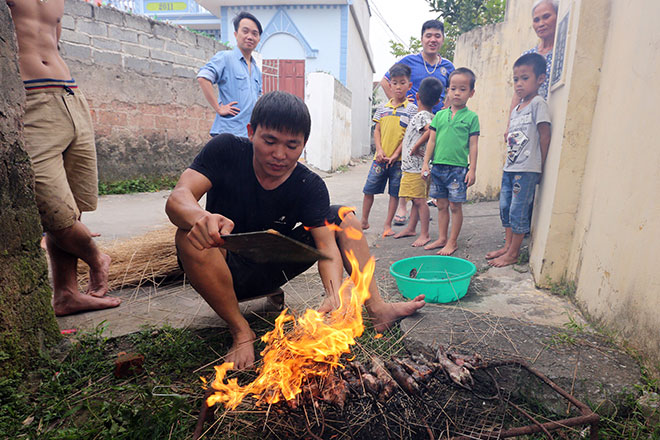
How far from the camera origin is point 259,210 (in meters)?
2.39

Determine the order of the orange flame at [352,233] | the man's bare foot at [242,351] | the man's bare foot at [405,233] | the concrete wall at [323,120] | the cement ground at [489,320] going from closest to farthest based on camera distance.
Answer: the cement ground at [489,320]
the man's bare foot at [242,351]
the orange flame at [352,233]
the man's bare foot at [405,233]
the concrete wall at [323,120]

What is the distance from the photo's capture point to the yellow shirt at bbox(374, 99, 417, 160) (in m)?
5.18

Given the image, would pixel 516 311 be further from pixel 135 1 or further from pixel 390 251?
pixel 135 1

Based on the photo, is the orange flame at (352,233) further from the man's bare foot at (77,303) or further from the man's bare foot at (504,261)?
the man's bare foot at (504,261)

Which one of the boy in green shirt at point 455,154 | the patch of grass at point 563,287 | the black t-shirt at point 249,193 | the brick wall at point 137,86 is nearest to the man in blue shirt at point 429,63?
the boy in green shirt at point 455,154

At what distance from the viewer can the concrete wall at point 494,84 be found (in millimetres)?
6645

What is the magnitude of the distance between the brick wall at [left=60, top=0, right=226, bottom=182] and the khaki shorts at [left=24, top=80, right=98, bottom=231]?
504 centimetres

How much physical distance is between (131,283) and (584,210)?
356 cm

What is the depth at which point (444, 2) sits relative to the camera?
9.40 meters

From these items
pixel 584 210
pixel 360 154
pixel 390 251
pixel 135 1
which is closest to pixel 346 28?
pixel 360 154

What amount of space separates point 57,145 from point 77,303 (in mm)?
1049

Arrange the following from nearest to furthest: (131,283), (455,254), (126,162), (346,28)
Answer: (131,283)
(455,254)
(126,162)
(346,28)

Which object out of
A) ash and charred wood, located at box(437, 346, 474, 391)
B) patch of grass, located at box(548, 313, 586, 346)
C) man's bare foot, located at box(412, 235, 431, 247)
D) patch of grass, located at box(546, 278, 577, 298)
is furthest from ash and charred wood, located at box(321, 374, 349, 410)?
man's bare foot, located at box(412, 235, 431, 247)

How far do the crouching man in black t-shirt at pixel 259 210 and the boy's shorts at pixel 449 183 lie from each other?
82.5 inches
